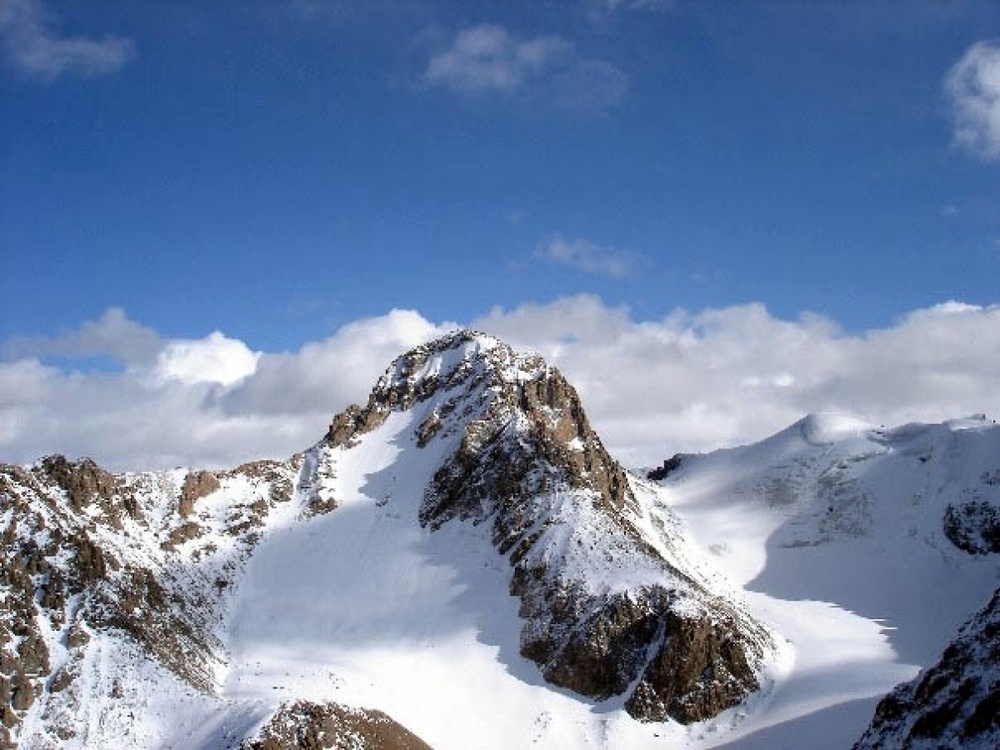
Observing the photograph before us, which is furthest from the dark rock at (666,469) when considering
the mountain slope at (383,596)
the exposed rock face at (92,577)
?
the exposed rock face at (92,577)

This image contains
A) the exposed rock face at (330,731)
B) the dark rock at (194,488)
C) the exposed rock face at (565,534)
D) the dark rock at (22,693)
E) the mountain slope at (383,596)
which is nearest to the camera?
the exposed rock face at (330,731)

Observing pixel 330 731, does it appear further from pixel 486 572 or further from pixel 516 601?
pixel 486 572

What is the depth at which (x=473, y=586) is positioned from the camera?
290 ft

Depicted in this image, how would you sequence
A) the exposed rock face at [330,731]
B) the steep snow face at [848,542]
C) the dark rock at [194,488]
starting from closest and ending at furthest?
the exposed rock face at [330,731]
the steep snow face at [848,542]
the dark rock at [194,488]

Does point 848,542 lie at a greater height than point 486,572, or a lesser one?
lesser

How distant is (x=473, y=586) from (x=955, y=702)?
56.2m

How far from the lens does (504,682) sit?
77.6 meters

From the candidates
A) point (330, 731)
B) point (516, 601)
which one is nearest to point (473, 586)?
point (516, 601)

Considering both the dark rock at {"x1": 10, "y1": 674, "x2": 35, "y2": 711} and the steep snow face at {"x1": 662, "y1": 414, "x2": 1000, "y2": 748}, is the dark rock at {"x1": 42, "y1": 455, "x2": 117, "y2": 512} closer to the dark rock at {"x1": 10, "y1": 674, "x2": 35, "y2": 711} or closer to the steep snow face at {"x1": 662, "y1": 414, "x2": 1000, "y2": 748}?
the dark rock at {"x1": 10, "y1": 674, "x2": 35, "y2": 711}

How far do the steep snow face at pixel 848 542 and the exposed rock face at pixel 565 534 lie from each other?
6.17 metres

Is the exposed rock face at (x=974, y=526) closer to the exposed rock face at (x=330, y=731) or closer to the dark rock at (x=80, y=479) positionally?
the exposed rock face at (x=330, y=731)

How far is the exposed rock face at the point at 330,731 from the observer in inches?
2415

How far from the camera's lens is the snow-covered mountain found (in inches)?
2749

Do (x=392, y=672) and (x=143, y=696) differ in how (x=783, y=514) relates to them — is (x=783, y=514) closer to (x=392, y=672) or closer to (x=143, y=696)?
(x=392, y=672)
